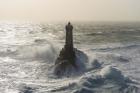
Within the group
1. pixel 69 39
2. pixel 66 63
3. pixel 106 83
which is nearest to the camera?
pixel 106 83

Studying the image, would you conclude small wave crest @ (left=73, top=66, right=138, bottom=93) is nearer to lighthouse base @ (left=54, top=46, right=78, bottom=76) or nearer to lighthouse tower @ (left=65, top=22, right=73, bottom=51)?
lighthouse base @ (left=54, top=46, right=78, bottom=76)

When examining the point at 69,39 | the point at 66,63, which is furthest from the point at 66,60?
the point at 69,39

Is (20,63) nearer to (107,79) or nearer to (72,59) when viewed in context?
(72,59)

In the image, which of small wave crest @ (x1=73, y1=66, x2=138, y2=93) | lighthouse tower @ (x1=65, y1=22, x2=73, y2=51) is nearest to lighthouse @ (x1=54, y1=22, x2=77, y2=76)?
lighthouse tower @ (x1=65, y1=22, x2=73, y2=51)

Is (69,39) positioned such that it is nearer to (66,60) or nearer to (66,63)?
(66,60)

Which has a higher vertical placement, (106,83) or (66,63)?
(66,63)

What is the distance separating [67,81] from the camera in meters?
24.8

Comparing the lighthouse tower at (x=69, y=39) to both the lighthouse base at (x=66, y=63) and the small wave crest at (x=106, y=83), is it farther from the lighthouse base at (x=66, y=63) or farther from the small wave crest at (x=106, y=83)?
the small wave crest at (x=106, y=83)

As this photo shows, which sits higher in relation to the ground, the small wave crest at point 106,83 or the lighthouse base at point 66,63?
the lighthouse base at point 66,63

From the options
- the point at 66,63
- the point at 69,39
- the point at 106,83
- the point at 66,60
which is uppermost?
the point at 69,39

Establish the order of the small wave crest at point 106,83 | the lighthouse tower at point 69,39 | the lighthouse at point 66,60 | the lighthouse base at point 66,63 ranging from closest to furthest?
1. the small wave crest at point 106,83
2. the lighthouse base at point 66,63
3. the lighthouse at point 66,60
4. the lighthouse tower at point 69,39

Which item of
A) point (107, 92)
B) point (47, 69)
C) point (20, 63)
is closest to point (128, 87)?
point (107, 92)

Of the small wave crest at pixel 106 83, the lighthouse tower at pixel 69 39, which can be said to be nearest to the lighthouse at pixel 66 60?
the lighthouse tower at pixel 69 39

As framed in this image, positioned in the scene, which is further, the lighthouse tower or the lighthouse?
the lighthouse tower
